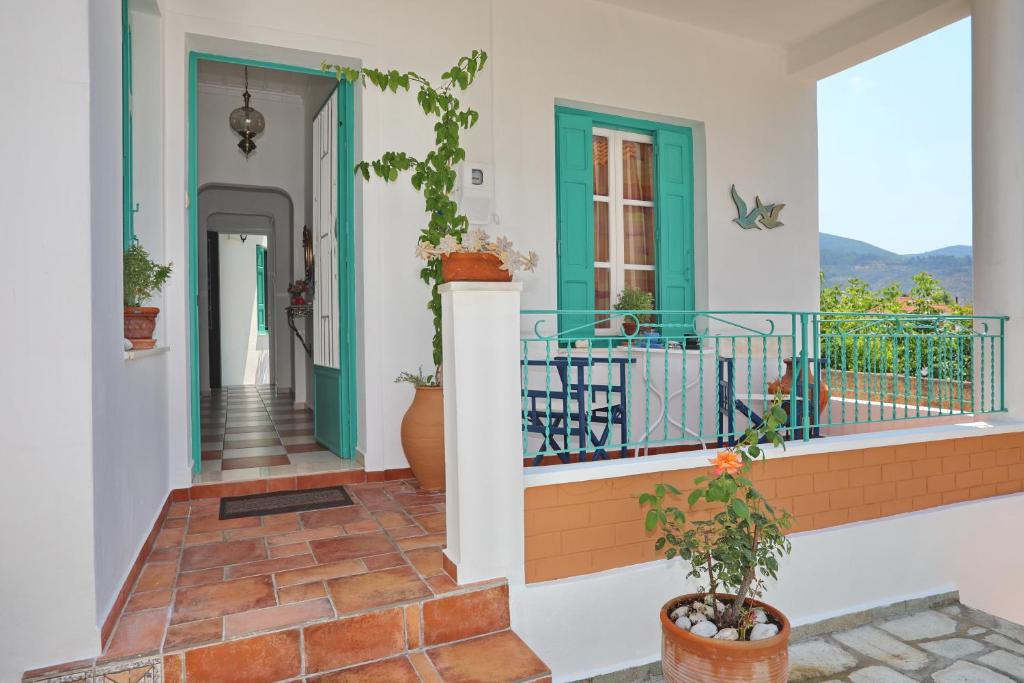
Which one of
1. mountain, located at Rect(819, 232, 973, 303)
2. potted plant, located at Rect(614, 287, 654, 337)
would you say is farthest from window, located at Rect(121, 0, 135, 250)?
mountain, located at Rect(819, 232, 973, 303)

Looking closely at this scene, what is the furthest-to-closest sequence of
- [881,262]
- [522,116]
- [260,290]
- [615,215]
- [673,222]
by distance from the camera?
[881,262] < [260,290] < [673,222] < [615,215] < [522,116]

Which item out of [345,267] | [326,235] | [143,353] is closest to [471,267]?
[143,353]

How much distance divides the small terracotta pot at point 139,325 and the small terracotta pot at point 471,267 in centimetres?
132

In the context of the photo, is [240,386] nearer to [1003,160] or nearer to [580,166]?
[580,166]

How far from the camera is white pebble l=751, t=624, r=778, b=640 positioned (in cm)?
218

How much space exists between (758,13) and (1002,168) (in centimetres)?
204

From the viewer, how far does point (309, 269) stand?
275 inches

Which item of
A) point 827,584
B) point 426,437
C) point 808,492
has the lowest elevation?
point 827,584

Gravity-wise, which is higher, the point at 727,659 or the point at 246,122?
the point at 246,122

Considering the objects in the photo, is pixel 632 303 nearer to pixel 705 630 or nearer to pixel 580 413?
pixel 580 413

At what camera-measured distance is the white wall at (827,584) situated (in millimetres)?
2619

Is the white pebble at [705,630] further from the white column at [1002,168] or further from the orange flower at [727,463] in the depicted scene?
the white column at [1002,168]

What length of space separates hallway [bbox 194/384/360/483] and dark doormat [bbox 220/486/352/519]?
190mm

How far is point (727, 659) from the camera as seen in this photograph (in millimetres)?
2096
